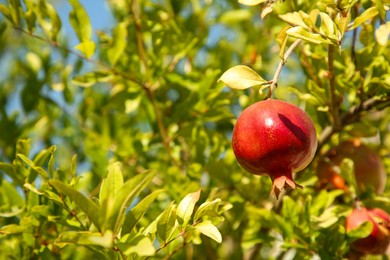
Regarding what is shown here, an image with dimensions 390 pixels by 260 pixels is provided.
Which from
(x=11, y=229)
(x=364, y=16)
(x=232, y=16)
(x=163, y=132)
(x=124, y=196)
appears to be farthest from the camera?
(x=232, y=16)

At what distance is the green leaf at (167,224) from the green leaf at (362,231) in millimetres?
494

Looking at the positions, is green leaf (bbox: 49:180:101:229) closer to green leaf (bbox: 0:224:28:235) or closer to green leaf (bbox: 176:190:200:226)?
green leaf (bbox: 176:190:200:226)

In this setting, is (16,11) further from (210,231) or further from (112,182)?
(210,231)

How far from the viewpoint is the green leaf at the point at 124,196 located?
801mm

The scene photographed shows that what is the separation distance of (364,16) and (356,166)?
0.59 metres

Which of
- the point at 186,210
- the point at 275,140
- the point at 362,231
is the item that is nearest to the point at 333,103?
the point at 362,231

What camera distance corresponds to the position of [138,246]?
0.83m

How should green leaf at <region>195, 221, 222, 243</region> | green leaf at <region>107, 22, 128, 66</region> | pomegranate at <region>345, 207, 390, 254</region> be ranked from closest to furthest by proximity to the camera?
green leaf at <region>195, 221, 222, 243</region>
pomegranate at <region>345, 207, 390, 254</region>
green leaf at <region>107, 22, 128, 66</region>

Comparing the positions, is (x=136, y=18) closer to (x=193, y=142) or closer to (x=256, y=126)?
(x=193, y=142)

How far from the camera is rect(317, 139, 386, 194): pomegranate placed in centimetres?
151

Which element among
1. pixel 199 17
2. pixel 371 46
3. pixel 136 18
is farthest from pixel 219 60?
pixel 371 46

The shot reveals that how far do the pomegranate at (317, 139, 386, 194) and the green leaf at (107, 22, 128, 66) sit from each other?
690 millimetres

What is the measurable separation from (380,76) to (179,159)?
0.79 m

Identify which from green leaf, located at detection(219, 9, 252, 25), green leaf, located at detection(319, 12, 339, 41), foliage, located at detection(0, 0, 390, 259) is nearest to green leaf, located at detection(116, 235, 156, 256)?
foliage, located at detection(0, 0, 390, 259)
